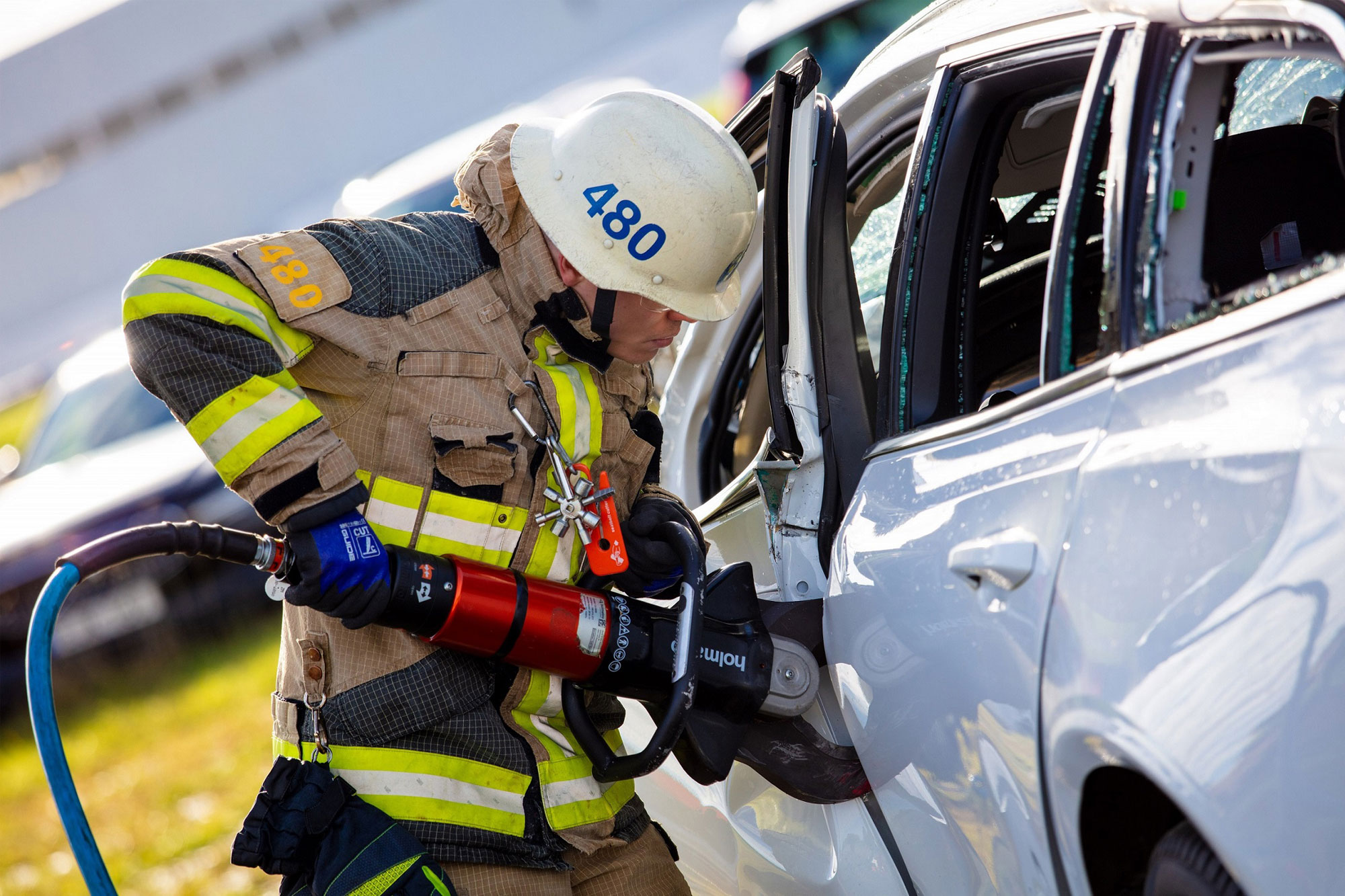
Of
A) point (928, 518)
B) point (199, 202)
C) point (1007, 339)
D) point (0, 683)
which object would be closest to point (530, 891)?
point (928, 518)

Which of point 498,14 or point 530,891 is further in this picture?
point 498,14

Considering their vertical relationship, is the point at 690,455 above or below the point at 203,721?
above

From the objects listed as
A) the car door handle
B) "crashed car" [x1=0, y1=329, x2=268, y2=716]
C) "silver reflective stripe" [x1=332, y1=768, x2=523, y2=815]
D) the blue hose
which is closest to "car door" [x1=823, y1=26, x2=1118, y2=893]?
the car door handle

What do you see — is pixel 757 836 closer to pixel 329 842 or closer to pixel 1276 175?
pixel 329 842

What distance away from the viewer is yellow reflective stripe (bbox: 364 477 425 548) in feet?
6.77

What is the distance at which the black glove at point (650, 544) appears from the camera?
2.28 metres

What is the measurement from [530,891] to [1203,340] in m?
1.43

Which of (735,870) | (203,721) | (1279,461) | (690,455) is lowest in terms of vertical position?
(203,721)

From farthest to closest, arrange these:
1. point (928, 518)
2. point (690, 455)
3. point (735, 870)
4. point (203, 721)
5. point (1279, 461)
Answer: point (203, 721), point (690, 455), point (735, 870), point (928, 518), point (1279, 461)

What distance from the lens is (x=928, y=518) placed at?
168 centimetres

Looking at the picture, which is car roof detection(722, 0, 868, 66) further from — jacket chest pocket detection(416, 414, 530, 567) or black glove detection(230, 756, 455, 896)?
black glove detection(230, 756, 455, 896)

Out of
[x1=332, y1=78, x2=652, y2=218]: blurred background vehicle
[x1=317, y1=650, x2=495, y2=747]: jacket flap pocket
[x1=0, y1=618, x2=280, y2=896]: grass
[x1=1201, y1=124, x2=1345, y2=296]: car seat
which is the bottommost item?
[x1=0, y1=618, x2=280, y2=896]: grass

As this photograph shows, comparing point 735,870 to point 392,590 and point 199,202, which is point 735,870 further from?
point 199,202

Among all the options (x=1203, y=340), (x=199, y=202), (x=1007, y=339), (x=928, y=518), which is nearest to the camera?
(x=1203, y=340)
